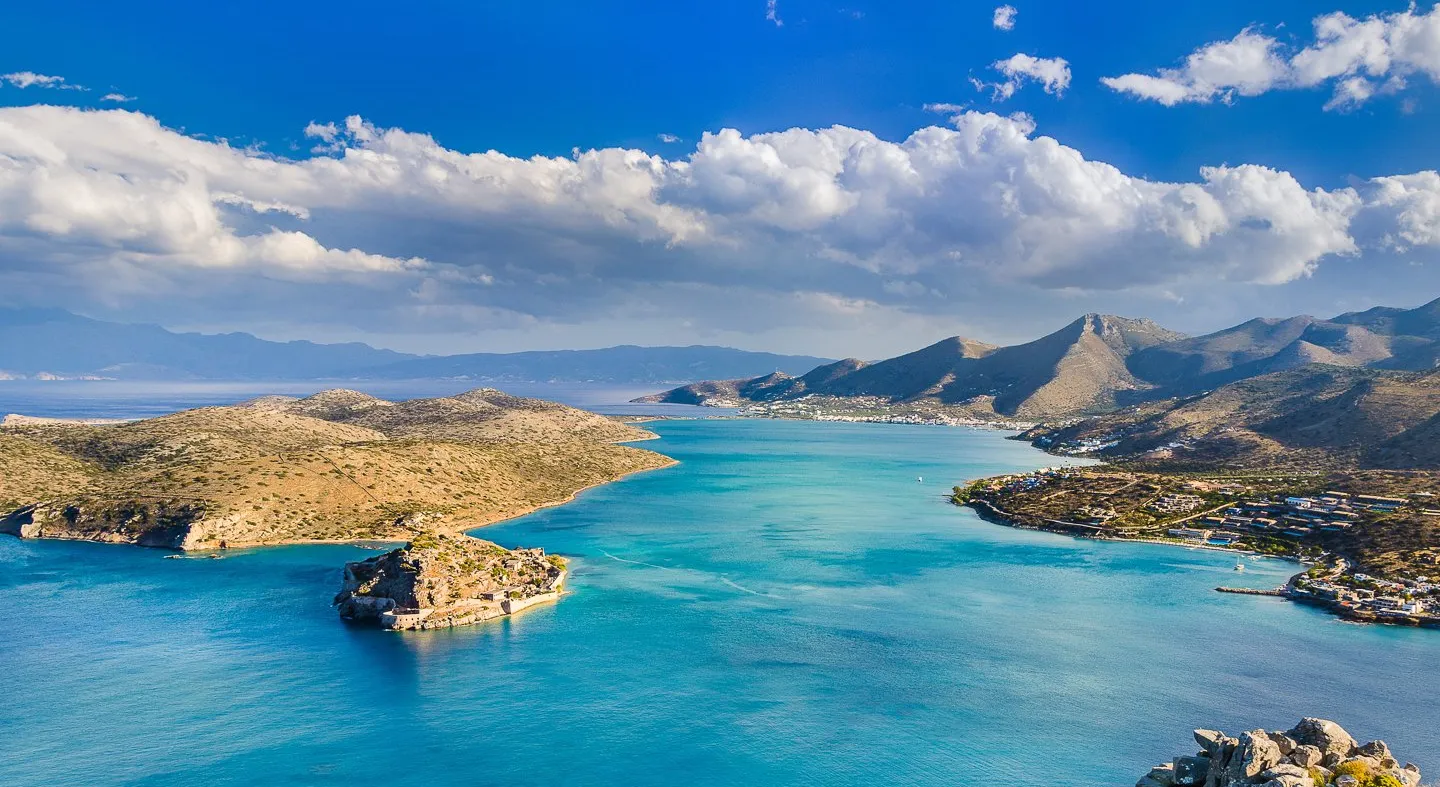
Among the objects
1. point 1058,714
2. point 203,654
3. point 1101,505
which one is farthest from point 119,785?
point 1101,505

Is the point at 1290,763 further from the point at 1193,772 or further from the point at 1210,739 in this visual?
the point at 1193,772

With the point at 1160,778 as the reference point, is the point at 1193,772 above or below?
above

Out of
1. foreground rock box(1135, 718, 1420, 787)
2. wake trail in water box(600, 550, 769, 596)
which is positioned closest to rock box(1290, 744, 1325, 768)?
foreground rock box(1135, 718, 1420, 787)

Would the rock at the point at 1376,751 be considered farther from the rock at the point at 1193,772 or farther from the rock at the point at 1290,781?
the rock at the point at 1193,772

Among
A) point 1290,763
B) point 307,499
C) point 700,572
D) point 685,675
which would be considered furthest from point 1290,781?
point 307,499

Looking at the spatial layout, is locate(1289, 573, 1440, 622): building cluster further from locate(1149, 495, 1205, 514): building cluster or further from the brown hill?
the brown hill

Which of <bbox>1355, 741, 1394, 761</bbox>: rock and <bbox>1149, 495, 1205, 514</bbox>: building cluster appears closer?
<bbox>1355, 741, 1394, 761</bbox>: rock

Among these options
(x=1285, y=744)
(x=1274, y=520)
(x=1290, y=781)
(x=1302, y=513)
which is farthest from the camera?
(x=1274, y=520)
